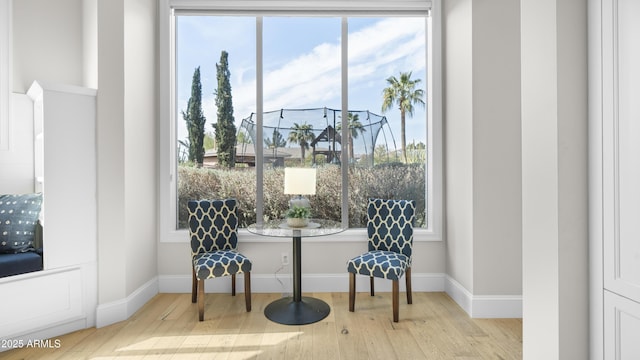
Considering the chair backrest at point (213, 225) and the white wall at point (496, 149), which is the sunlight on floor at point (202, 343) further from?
the white wall at point (496, 149)

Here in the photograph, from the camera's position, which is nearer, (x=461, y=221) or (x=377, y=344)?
(x=377, y=344)

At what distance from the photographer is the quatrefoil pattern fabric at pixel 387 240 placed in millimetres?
2723

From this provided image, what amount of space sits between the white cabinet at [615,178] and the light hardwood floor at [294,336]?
1043mm

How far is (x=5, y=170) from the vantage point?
2.59 m

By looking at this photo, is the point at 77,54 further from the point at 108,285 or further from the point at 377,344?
the point at 377,344

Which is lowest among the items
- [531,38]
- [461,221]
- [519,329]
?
[519,329]

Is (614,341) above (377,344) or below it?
above

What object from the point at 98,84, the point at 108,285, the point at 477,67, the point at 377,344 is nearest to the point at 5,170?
the point at 98,84

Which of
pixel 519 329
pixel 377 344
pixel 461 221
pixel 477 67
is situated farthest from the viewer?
pixel 461 221

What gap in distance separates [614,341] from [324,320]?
1834mm

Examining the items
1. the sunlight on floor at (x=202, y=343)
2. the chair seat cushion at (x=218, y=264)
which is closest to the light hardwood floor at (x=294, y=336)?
the sunlight on floor at (x=202, y=343)

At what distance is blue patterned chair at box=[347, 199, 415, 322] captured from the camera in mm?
2699

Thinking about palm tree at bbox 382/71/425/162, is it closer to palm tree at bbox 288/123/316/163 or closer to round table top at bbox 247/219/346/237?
palm tree at bbox 288/123/316/163

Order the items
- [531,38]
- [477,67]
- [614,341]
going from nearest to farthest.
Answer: [614,341]
[531,38]
[477,67]
